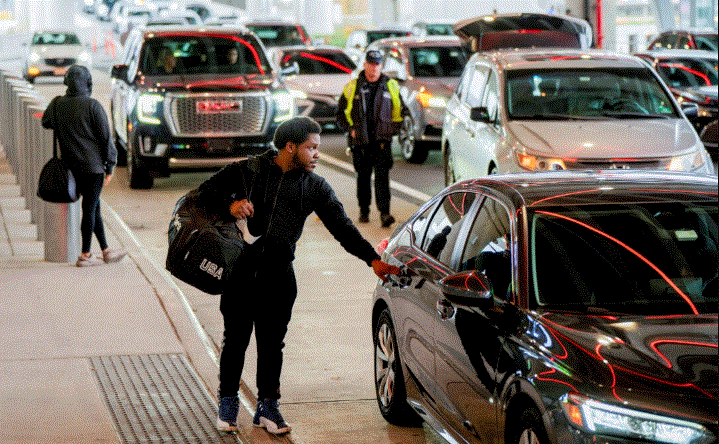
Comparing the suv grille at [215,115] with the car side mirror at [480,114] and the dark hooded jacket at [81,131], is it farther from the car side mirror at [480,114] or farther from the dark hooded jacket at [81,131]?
the dark hooded jacket at [81,131]

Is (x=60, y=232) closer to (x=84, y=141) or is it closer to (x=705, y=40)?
(x=84, y=141)

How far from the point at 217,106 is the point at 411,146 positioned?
399cm

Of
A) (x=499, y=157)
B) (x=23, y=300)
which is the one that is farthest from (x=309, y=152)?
(x=499, y=157)

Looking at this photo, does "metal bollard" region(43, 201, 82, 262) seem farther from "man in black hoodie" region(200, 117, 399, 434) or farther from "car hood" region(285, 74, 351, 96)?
"car hood" region(285, 74, 351, 96)

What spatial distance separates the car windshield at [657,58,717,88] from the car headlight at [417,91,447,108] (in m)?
4.68

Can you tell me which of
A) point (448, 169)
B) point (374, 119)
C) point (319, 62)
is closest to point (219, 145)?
point (448, 169)

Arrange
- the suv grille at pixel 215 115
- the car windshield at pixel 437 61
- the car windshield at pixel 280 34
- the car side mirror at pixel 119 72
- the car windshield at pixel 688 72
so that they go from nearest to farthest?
the suv grille at pixel 215 115
the car side mirror at pixel 119 72
the car windshield at pixel 437 61
the car windshield at pixel 688 72
the car windshield at pixel 280 34

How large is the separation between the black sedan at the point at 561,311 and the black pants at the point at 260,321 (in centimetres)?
58

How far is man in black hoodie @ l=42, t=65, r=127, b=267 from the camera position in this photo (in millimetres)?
11312

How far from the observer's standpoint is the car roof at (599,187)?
5.78 metres

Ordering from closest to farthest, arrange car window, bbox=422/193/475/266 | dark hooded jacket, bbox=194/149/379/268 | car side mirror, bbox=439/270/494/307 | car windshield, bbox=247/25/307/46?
car side mirror, bbox=439/270/494/307
car window, bbox=422/193/475/266
dark hooded jacket, bbox=194/149/379/268
car windshield, bbox=247/25/307/46

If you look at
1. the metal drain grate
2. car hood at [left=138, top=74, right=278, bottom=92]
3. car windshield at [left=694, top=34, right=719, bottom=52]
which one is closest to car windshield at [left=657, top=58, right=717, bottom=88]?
car windshield at [left=694, top=34, right=719, bottom=52]

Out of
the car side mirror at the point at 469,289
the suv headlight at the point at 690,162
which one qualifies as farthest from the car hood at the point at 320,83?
the car side mirror at the point at 469,289

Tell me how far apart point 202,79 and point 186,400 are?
10.4 m
